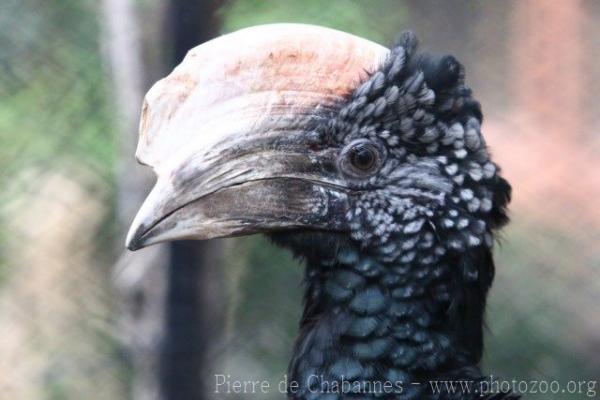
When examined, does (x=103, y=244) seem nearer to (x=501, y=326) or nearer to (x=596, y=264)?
(x=501, y=326)

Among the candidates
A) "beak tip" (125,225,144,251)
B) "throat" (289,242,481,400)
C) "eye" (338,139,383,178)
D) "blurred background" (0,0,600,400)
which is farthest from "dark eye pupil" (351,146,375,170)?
"blurred background" (0,0,600,400)

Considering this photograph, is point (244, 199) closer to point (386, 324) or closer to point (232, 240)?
point (386, 324)

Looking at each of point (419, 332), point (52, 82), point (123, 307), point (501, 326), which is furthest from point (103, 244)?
point (419, 332)

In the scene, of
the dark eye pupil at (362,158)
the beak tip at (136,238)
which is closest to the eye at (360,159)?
the dark eye pupil at (362,158)

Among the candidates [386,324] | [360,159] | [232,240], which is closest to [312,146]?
[360,159]

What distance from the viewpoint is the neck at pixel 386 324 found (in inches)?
59.4

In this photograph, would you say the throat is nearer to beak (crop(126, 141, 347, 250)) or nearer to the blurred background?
beak (crop(126, 141, 347, 250))

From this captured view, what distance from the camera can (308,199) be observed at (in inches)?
60.1

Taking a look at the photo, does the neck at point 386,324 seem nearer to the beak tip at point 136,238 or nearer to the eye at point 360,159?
the eye at point 360,159

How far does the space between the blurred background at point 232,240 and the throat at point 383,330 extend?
0.66 m

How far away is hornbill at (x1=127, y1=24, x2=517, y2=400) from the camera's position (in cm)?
148

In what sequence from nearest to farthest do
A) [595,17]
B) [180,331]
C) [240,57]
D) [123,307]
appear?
[240,57]
[180,331]
[123,307]
[595,17]

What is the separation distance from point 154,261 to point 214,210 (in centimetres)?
66

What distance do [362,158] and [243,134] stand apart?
0.19 meters
